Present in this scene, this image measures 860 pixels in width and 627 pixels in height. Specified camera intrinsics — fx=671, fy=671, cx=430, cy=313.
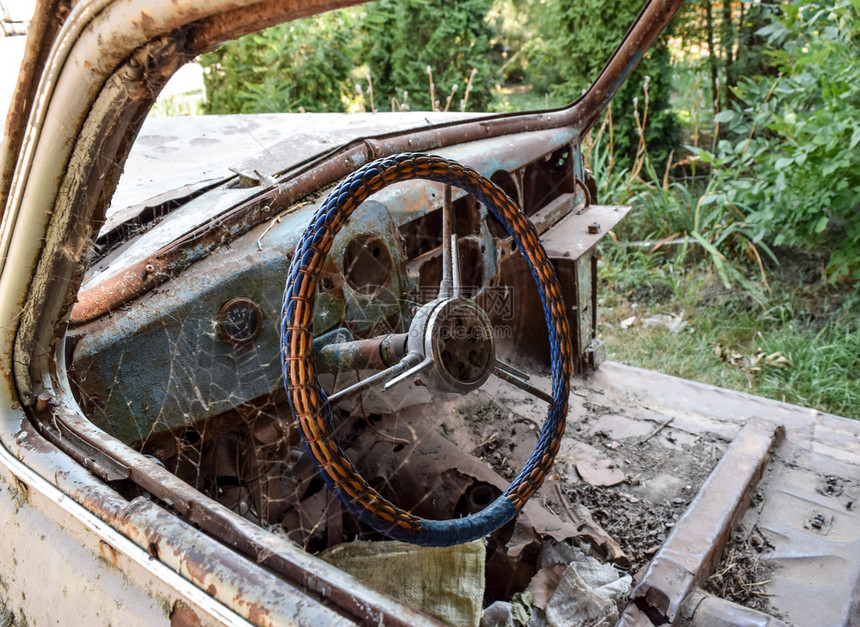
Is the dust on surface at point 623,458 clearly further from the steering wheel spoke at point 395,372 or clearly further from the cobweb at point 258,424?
the steering wheel spoke at point 395,372

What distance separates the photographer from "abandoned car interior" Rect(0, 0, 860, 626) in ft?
3.22

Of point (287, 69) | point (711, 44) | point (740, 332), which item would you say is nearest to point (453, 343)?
point (740, 332)

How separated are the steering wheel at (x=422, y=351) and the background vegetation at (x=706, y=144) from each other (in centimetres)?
249

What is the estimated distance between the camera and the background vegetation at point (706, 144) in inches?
142

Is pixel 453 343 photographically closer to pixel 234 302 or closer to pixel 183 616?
pixel 234 302

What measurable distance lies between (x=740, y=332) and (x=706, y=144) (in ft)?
9.50

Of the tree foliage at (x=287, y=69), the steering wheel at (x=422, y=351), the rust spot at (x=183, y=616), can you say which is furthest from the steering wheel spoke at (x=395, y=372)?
the tree foliage at (x=287, y=69)

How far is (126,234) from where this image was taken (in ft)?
5.98

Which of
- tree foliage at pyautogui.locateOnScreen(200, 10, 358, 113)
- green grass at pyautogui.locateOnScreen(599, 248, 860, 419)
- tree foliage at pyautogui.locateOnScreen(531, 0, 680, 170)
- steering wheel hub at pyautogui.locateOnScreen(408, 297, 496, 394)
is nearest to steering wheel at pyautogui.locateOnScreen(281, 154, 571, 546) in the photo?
steering wheel hub at pyautogui.locateOnScreen(408, 297, 496, 394)

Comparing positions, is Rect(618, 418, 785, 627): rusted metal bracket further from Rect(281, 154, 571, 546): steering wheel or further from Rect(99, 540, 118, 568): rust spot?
Rect(99, 540, 118, 568): rust spot

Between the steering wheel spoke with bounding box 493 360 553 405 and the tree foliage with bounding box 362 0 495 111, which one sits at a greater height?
the tree foliage with bounding box 362 0 495 111

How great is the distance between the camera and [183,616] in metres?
0.95

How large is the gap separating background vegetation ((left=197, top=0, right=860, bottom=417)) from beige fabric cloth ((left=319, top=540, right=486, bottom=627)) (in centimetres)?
237

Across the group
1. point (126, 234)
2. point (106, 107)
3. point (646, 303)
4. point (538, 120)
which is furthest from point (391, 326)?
point (646, 303)
